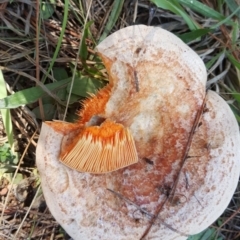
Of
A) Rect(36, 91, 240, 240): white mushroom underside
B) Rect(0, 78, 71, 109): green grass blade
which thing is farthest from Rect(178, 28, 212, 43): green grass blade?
Rect(0, 78, 71, 109): green grass blade

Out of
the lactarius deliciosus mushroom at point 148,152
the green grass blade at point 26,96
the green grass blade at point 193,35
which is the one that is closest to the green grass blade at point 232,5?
the green grass blade at point 193,35

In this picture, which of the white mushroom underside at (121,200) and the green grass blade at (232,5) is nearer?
the white mushroom underside at (121,200)

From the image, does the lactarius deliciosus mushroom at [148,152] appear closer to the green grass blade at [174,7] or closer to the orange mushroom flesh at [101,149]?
the orange mushroom flesh at [101,149]

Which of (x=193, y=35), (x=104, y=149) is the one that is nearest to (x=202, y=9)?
(x=193, y=35)

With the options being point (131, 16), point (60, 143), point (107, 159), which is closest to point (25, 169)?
point (60, 143)

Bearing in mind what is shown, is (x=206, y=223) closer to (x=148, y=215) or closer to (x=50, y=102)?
(x=148, y=215)

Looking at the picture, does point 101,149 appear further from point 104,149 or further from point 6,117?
point 6,117
